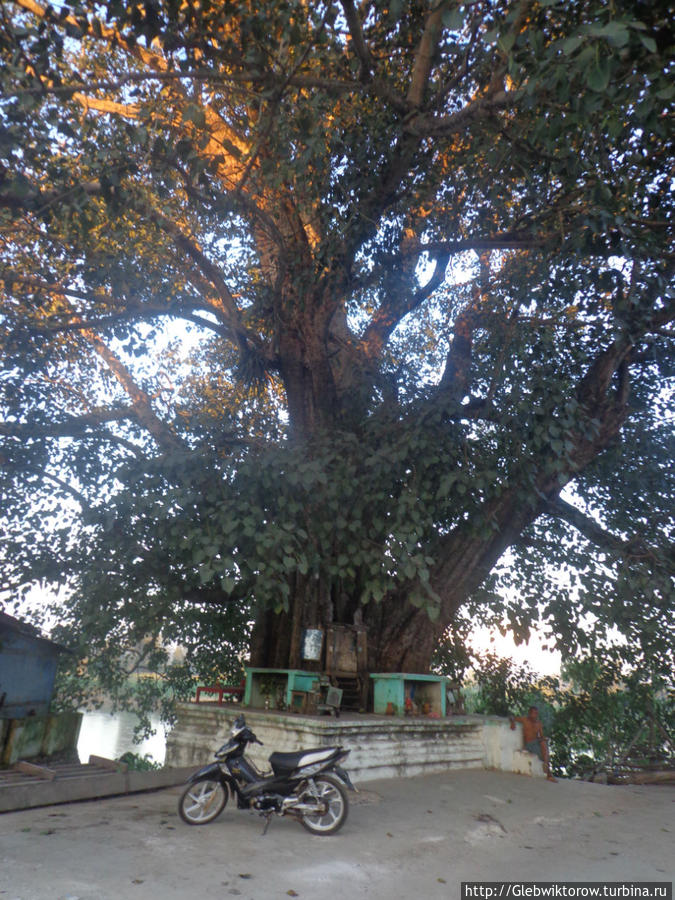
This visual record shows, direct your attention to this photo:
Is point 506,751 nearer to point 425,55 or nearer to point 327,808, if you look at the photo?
point 327,808

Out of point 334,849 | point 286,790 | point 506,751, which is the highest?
point 506,751

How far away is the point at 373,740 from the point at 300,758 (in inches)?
94.9

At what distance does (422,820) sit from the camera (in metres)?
5.37

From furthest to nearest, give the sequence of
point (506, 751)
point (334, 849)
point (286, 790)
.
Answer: point (506, 751) → point (286, 790) → point (334, 849)

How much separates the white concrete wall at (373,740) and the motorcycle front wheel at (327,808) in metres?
1.55

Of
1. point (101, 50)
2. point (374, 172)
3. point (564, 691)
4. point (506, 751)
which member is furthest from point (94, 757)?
point (564, 691)

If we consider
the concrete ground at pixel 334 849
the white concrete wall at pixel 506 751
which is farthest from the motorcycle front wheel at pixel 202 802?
the white concrete wall at pixel 506 751

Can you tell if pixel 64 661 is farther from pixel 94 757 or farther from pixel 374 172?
pixel 374 172

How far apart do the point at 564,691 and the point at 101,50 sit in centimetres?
1616

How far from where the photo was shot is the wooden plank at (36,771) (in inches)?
236

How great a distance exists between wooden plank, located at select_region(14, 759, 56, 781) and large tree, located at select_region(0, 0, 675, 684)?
6.73 ft

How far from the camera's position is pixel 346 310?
40.1 ft

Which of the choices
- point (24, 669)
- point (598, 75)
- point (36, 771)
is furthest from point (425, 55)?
point (24, 669)

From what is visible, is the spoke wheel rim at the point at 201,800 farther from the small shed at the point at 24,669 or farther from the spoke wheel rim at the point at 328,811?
the small shed at the point at 24,669
